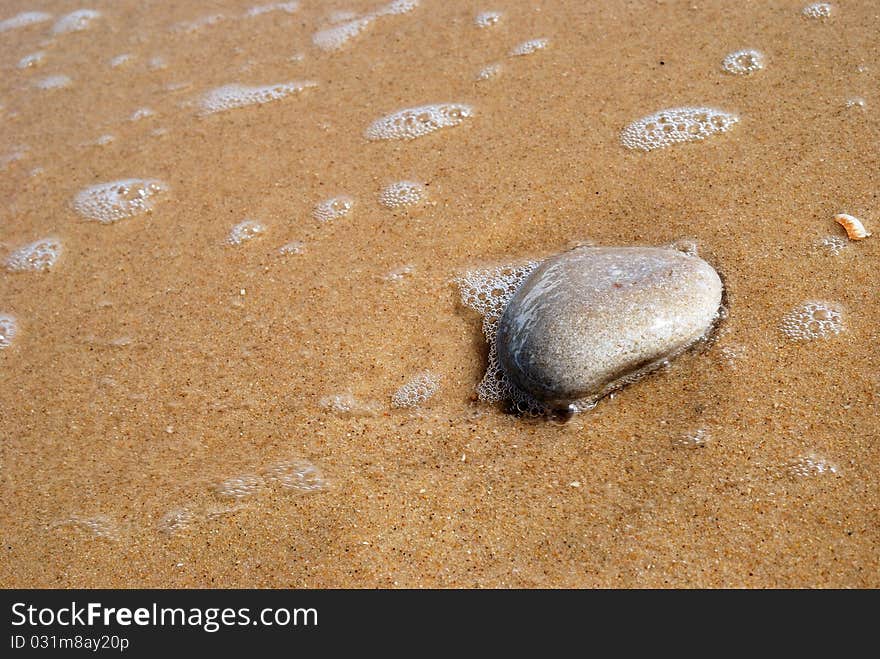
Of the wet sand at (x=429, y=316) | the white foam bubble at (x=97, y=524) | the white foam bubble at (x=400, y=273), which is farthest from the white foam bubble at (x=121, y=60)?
the white foam bubble at (x=97, y=524)

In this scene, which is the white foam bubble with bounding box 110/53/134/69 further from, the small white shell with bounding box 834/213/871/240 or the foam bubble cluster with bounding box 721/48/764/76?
the small white shell with bounding box 834/213/871/240

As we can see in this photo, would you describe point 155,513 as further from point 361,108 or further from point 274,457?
point 361,108

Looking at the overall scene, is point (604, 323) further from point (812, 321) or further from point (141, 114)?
point (141, 114)

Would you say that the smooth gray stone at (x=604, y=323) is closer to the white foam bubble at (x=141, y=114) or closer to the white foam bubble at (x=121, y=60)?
the white foam bubble at (x=141, y=114)

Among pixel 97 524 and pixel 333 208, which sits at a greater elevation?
pixel 333 208

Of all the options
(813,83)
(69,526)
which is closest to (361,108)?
(813,83)

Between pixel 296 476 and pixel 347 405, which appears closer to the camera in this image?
pixel 296 476

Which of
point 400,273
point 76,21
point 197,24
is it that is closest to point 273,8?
point 197,24
